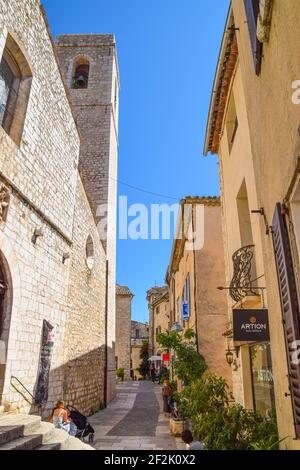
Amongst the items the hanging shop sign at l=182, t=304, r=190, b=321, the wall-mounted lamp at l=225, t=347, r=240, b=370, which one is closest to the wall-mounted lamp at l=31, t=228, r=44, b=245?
the wall-mounted lamp at l=225, t=347, r=240, b=370

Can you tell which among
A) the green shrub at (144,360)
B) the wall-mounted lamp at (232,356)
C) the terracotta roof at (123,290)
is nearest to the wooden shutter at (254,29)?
the wall-mounted lamp at (232,356)

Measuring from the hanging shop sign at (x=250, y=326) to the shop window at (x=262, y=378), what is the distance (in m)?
0.50

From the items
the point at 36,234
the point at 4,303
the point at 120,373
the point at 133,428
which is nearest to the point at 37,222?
the point at 36,234

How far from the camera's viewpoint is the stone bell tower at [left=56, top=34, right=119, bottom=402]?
1819 centimetres

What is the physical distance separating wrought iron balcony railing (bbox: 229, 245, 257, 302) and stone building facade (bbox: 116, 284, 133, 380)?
3136 cm

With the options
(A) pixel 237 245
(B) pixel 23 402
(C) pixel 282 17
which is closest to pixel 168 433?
(B) pixel 23 402

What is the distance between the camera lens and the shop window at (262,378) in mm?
5520

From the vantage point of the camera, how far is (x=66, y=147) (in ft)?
32.7

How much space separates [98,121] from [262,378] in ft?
57.6

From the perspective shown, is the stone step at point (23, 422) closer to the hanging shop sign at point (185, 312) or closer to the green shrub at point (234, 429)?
the green shrub at point (234, 429)

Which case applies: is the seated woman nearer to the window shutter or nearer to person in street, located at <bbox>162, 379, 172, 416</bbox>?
Result: the window shutter

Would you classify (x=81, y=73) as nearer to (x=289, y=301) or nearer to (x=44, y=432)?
(x=44, y=432)

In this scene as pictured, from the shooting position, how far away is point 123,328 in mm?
36312

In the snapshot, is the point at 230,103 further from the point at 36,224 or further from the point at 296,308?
the point at 296,308
